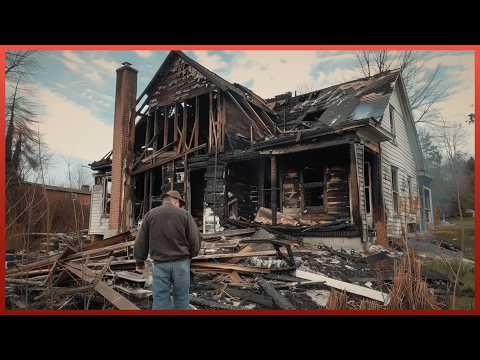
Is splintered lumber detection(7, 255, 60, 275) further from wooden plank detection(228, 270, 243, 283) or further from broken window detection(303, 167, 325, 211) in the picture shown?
broken window detection(303, 167, 325, 211)

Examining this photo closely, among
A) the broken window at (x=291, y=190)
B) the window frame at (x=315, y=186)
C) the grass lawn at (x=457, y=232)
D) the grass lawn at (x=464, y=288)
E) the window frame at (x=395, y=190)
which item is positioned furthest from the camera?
the window frame at (x=395, y=190)

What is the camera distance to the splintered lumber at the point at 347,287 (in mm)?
5012

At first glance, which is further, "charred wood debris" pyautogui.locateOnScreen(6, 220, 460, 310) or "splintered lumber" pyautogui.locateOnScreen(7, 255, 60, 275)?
"splintered lumber" pyautogui.locateOnScreen(7, 255, 60, 275)

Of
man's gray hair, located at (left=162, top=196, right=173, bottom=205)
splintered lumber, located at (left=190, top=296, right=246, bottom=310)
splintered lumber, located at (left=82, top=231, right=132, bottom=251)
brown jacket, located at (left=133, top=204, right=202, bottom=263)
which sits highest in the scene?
man's gray hair, located at (left=162, top=196, right=173, bottom=205)

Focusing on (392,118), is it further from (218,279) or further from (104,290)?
(104,290)

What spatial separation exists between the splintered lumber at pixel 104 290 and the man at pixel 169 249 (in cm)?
62

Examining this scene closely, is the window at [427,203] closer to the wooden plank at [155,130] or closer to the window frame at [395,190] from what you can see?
the window frame at [395,190]

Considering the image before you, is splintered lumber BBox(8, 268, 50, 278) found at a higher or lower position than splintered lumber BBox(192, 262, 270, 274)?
lower

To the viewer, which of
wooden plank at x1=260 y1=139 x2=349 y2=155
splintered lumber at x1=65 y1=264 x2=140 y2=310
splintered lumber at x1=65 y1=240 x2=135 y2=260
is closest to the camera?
splintered lumber at x1=65 y1=264 x2=140 y2=310

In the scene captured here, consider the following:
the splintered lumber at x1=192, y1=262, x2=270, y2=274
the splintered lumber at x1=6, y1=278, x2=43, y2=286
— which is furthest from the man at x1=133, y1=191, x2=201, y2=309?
the splintered lumber at x1=6, y1=278, x2=43, y2=286

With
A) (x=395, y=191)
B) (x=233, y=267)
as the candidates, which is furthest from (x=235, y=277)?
(x=395, y=191)

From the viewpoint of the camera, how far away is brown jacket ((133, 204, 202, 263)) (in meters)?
4.14

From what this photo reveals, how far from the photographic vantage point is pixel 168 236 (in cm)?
414

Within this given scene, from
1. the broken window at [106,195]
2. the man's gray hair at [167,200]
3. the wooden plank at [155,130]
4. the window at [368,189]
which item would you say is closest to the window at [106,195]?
the broken window at [106,195]
